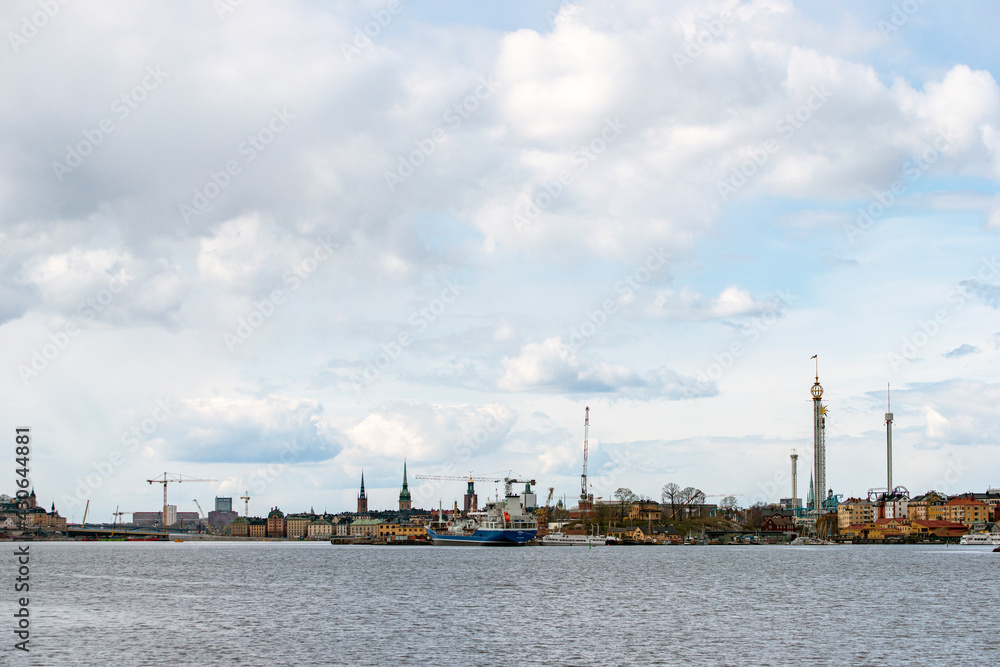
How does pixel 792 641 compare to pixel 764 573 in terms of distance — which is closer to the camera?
pixel 792 641

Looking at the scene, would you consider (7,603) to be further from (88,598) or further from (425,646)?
(425,646)

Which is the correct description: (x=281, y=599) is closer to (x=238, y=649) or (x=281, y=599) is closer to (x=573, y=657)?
(x=238, y=649)

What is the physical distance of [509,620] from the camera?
56031 millimetres

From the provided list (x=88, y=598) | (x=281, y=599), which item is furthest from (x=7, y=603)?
(x=281, y=599)

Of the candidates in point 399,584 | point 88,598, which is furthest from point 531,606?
point 88,598

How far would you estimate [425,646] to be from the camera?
4553cm

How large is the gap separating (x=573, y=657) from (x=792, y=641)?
12426 mm

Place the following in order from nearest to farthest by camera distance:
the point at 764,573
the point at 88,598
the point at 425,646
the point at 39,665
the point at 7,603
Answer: the point at 39,665, the point at 425,646, the point at 7,603, the point at 88,598, the point at 764,573

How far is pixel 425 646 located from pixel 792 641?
18296mm

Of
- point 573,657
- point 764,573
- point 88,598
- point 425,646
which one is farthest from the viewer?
point 764,573

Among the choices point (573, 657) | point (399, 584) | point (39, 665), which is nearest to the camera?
point (39, 665)

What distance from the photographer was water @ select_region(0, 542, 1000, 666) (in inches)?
1695

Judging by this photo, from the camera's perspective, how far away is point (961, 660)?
42.0 metres

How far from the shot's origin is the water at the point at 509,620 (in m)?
43.1
